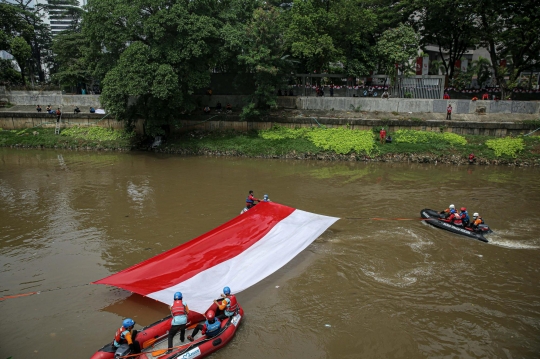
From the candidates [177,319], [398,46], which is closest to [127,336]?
[177,319]

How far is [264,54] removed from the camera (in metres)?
26.2

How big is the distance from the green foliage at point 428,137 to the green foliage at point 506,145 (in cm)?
179

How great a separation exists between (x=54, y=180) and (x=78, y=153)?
8.04 meters

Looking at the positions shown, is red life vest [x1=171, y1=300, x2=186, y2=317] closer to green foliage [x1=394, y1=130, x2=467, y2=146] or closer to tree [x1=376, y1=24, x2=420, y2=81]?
green foliage [x1=394, y1=130, x2=467, y2=146]

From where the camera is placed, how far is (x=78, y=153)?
29094 millimetres

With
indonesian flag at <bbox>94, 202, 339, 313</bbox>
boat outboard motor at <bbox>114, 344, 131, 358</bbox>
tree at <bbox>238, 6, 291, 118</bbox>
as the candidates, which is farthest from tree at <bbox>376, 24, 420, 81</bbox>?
boat outboard motor at <bbox>114, 344, 131, 358</bbox>

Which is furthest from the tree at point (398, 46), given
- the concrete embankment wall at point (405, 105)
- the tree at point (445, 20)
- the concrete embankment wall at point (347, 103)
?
the tree at point (445, 20)

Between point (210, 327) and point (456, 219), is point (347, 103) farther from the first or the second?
point (210, 327)

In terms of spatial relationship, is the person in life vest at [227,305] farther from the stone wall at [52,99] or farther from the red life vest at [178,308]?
the stone wall at [52,99]

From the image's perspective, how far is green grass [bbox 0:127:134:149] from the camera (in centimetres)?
3017

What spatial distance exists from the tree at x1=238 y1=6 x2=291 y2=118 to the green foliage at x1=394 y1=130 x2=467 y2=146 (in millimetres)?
9554

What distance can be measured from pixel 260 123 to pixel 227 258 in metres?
19.8

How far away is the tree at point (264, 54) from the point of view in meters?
26.2

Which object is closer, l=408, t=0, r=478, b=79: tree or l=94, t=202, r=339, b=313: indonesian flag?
l=94, t=202, r=339, b=313: indonesian flag
